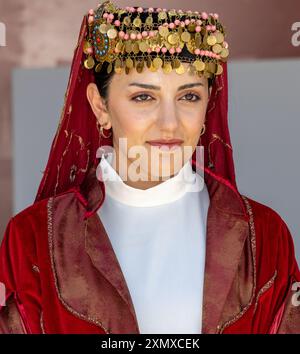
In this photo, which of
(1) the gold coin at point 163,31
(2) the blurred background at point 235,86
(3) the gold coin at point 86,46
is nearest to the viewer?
(1) the gold coin at point 163,31

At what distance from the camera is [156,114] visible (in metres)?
1.54

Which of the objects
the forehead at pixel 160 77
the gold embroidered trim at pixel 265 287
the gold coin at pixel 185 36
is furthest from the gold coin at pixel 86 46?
the gold embroidered trim at pixel 265 287

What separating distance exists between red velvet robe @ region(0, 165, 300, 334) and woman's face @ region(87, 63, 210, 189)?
15 centimetres

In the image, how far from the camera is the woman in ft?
5.08

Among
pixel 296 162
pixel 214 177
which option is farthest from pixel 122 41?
pixel 296 162

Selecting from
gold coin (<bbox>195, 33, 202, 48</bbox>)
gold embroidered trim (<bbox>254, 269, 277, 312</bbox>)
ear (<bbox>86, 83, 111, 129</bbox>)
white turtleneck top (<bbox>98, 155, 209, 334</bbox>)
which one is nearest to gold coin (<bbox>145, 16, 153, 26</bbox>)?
gold coin (<bbox>195, 33, 202, 48</bbox>)

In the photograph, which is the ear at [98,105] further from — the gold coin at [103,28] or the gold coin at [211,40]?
the gold coin at [211,40]

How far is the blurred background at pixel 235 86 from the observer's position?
269 cm

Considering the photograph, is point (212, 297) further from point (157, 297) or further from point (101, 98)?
point (101, 98)

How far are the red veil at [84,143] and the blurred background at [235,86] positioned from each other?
971 mm

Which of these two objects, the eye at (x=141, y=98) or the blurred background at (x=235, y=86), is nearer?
the eye at (x=141, y=98)

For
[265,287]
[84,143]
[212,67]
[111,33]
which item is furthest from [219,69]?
[265,287]

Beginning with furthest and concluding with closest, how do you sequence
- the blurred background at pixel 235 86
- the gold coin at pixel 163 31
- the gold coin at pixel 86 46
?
the blurred background at pixel 235 86, the gold coin at pixel 86 46, the gold coin at pixel 163 31

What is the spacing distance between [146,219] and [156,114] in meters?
0.28
